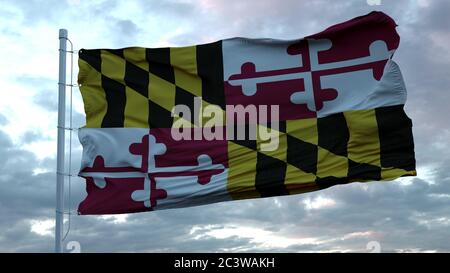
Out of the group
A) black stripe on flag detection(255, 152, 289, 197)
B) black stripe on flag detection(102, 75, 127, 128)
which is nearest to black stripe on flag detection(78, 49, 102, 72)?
black stripe on flag detection(102, 75, 127, 128)

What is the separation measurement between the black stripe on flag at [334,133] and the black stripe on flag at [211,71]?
6.42 feet

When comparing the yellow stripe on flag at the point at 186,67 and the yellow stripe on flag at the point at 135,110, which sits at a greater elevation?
the yellow stripe on flag at the point at 186,67

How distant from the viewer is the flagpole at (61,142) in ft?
38.8

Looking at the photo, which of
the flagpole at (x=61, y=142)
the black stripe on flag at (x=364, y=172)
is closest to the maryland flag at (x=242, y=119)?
the black stripe on flag at (x=364, y=172)

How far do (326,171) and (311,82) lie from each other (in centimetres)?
175

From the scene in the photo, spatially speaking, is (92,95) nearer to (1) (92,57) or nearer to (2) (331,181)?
(1) (92,57)

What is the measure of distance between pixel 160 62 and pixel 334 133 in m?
3.66

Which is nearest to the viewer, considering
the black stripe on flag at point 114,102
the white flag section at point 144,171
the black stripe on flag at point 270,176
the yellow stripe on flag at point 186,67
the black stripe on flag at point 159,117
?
the black stripe on flag at point 270,176

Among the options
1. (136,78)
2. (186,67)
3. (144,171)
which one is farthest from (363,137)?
(136,78)

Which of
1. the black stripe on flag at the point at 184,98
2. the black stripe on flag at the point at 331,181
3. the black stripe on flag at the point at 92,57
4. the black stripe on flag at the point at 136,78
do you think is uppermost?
the black stripe on flag at the point at 92,57

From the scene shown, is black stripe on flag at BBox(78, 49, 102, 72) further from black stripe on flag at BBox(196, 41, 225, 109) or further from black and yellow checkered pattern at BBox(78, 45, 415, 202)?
black stripe on flag at BBox(196, 41, 225, 109)

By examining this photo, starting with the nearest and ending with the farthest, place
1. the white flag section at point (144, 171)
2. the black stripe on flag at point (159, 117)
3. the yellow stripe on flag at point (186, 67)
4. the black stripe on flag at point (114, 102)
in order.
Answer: the white flag section at point (144, 171), the black stripe on flag at point (159, 117), the black stripe on flag at point (114, 102), the yellow stripe on flag at point (186, 67)

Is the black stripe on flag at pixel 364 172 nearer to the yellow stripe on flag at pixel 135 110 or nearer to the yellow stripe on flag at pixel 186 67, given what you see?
the yellow stripe on flag at pixel 186 67

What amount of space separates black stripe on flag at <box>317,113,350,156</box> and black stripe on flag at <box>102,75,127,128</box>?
12.4 ft
